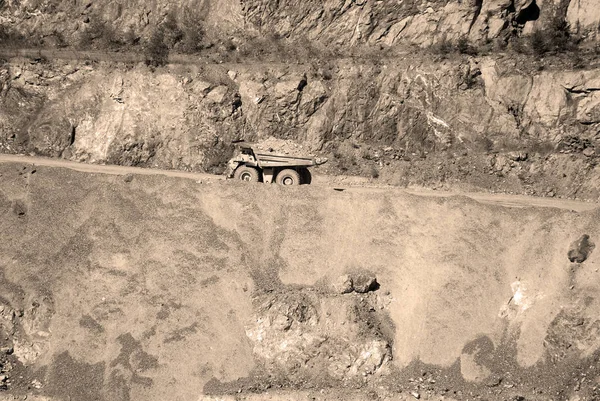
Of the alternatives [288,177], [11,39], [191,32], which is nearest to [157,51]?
[191,32]

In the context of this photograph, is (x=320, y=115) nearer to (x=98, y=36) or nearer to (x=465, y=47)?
(x=465, y=47)

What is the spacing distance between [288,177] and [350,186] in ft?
9.33

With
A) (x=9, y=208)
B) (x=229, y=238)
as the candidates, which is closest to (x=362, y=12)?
(x=229, y=238)

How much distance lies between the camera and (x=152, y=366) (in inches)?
842

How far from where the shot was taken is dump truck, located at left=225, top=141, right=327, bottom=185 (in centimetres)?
2584

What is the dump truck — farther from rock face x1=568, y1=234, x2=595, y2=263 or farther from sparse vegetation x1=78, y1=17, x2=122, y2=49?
rock face x1=568, y1=234, x2=595, y2=263

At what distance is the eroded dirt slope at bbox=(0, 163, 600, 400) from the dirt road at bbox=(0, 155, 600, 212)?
2.11 metres

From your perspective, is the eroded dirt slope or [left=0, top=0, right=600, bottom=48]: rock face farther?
[left=0, top=0, right=600, bottom=48]: rock face

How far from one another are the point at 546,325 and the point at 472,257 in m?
3.35

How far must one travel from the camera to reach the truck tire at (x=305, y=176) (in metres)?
26.9

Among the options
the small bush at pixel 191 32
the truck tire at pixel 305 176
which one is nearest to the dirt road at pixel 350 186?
the truck tire at pixel 305 176

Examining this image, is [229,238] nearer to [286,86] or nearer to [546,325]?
[286,86]

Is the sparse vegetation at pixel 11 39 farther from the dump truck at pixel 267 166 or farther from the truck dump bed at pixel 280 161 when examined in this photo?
the truck dump bed at pixel 280 161

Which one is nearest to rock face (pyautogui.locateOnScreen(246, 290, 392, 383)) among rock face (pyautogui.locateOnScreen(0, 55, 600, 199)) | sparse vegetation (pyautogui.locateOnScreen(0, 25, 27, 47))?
rock face (pyautogui.locateOnScreen(0, 55, 600, 199))
